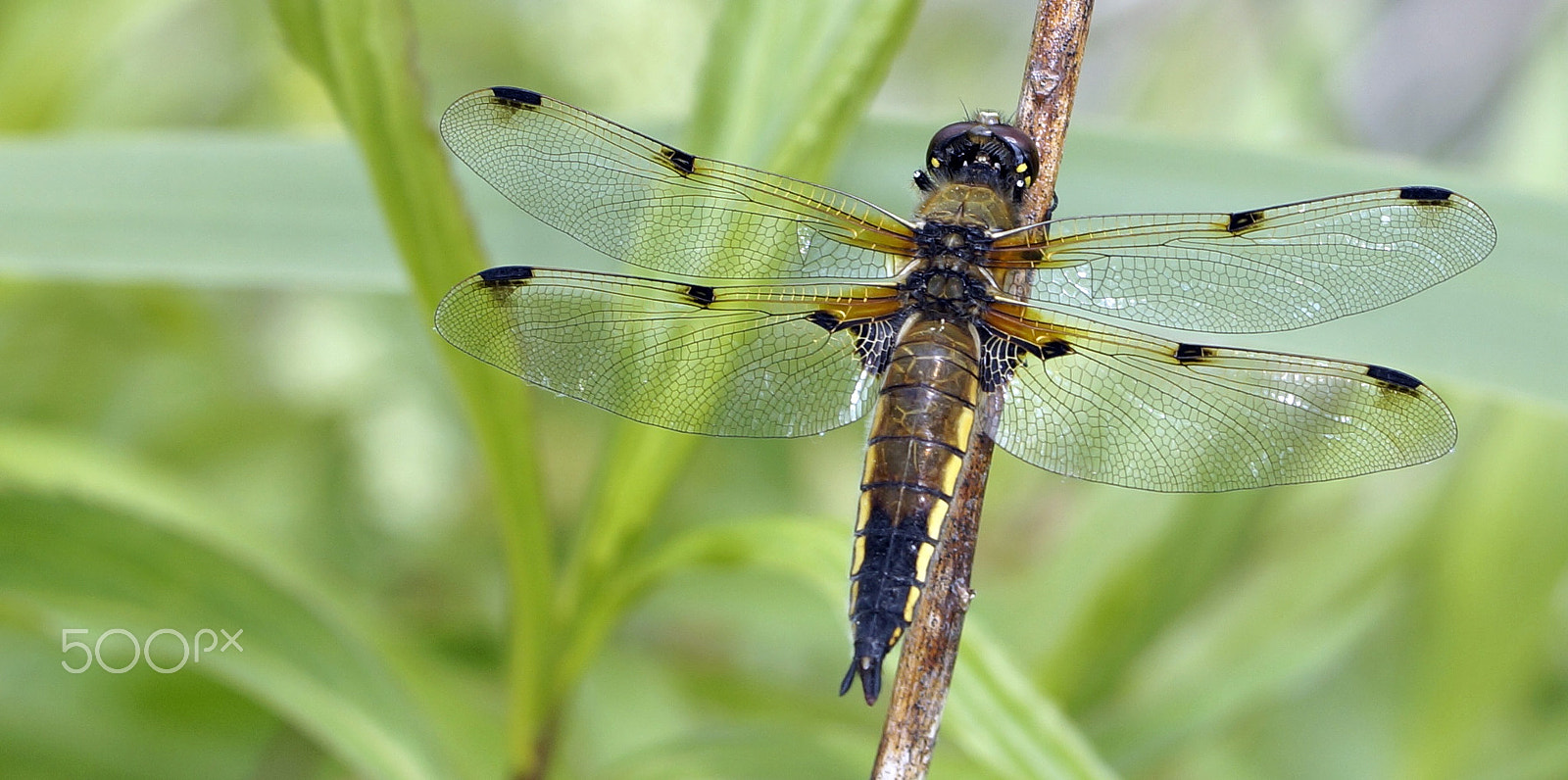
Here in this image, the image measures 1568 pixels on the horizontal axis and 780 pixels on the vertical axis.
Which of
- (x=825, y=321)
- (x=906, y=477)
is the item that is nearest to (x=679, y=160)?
(x=825, y=321)

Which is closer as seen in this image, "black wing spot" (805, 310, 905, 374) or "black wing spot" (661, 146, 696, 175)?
"black wing spot" (661, 146, 696, 175)

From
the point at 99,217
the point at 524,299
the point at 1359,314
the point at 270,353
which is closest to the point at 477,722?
the point at 524,299

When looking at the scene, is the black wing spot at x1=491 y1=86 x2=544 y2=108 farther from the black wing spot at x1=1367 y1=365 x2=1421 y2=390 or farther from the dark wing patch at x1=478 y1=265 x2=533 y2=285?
the black wing spot at x1=1367 y1=365 x2=1421 y2=390

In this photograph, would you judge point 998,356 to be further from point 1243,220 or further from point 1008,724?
point 1008,724

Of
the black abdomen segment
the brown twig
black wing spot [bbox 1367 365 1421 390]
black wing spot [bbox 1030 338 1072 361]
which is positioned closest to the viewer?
the brown twig

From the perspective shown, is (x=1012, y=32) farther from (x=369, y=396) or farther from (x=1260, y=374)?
(x=1260, y=374)

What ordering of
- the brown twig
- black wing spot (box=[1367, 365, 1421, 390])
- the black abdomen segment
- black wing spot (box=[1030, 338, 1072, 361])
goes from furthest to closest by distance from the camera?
black wing spot (box=[1030, 338, 1072, 361]) < black wing spot (box=[1367, 365, 1421, 390]) < the black abdomen segment < the brown twig

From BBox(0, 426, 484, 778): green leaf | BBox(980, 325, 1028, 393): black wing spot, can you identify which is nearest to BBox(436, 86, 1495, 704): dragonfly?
BBox(980, 325, 1028, 393): black wing spot
